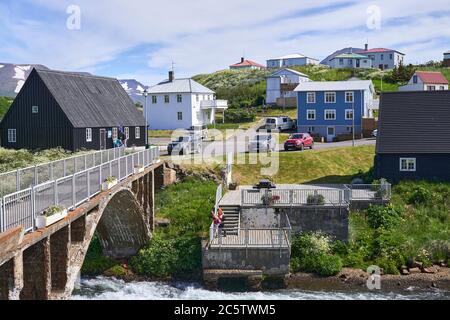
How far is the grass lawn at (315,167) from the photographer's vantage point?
42.9 m

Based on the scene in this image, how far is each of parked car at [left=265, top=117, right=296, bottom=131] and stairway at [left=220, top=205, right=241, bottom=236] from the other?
28375 mm

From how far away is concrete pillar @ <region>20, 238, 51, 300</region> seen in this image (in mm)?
14469

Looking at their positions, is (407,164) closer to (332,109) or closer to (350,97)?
(332,109)

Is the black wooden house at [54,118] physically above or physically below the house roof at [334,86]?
below

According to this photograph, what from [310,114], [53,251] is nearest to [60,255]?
[53,251]

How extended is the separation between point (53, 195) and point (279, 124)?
4791 cm

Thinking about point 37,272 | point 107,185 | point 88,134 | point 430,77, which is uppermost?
point 430,77

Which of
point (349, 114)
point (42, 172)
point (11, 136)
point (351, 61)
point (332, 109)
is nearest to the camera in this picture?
point (42, 172)

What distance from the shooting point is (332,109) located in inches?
2397

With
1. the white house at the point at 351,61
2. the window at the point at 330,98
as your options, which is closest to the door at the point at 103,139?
Answer: the window at the point at 330,98

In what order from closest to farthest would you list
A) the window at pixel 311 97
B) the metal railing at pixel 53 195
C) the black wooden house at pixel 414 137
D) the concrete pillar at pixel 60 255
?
the metal railing at pixel 53 195 → the concrete pillar at pixel 60 255 → the black wooden house at pixel 414 137 → the window at pixel 311 97

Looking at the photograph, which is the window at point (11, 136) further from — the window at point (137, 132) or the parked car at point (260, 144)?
the parked car at point (260, 144)

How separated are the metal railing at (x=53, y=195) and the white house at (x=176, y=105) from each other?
40.6 m
